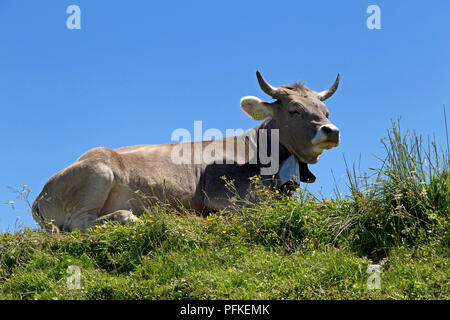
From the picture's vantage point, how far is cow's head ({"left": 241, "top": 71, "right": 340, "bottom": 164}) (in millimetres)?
9031

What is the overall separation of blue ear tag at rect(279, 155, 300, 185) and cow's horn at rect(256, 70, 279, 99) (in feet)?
4.26

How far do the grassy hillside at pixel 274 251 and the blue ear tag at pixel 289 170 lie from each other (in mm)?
1282

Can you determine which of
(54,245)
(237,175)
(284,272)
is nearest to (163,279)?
(284,272)

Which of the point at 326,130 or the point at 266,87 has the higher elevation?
the point at 266,87

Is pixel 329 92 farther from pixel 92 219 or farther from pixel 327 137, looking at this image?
pixel 92 219

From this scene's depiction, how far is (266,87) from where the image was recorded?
984 centimetres

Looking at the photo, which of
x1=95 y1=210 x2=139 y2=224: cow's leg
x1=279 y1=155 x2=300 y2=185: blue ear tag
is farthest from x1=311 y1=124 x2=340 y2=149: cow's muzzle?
x1=95 y1=210 x2=139 y2=224: cow's leg

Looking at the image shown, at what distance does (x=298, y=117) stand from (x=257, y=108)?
0.94 m

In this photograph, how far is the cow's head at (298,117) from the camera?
903cm

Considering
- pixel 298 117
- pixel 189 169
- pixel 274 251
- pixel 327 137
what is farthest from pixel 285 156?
pixel 274 251

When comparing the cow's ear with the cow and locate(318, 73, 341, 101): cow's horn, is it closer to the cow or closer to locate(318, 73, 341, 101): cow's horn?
the cow

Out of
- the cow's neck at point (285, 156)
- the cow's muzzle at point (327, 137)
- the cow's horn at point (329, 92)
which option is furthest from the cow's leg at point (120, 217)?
the cow's horn at point (329, 92)
